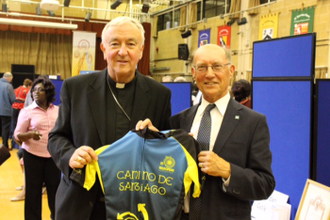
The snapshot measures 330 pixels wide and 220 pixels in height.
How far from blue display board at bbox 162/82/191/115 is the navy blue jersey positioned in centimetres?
297

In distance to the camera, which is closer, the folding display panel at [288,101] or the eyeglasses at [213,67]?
the eyeglasses at [213,67]

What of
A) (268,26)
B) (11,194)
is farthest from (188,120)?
(268,26)

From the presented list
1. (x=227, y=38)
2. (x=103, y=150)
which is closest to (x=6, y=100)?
(x=227, y=38)

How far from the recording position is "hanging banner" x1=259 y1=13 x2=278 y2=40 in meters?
9.46

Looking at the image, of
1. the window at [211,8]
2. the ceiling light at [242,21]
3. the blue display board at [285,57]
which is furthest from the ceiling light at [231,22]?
the blue display board at [285,57]

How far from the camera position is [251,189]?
1.54 m

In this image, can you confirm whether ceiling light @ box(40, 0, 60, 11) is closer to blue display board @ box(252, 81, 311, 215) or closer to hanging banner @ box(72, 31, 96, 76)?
hanging banner @ box(72, 31, 96, 76)

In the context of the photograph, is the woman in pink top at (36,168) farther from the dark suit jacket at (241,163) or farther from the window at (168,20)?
the window at (168,20)

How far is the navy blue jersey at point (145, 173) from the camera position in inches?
62.7

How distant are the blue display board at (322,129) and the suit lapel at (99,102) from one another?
1.58 metres

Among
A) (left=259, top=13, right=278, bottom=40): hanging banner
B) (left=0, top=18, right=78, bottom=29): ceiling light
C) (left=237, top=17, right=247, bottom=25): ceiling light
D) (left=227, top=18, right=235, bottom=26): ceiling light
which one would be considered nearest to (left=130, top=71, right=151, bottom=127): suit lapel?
(left=259, top=13, right=278, bottom=40): hanging banner

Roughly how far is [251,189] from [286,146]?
1.48 m

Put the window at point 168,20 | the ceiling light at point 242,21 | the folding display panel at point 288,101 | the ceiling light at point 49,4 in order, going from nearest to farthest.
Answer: the folding display panel at point 288,101
the ceiling light at point 49,4
the ceiling light at point 242,21
the window at point 168,20

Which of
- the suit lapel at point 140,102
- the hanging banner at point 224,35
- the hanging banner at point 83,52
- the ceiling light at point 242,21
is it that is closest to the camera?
the suit lapel at point 140,102
